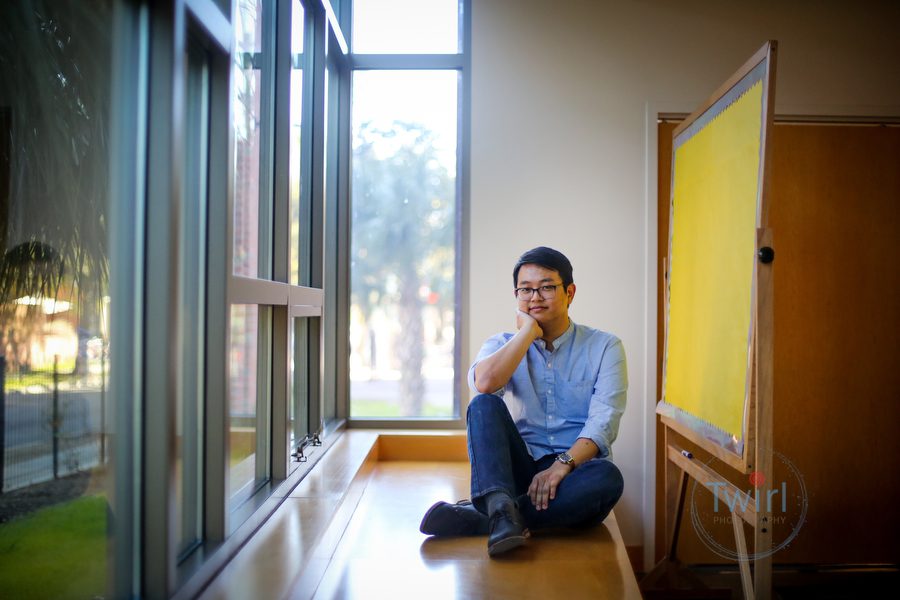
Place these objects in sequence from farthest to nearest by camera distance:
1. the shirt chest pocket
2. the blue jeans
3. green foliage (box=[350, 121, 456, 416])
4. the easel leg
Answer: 1. green foliage (box=[350, 121, 456, 416])
2. the shirt chest pocket
3. the blue jeans
4. the easel leg

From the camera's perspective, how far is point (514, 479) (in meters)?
2.07

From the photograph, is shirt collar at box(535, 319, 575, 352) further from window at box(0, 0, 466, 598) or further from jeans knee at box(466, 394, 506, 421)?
window at box(0, 0, 466, 598)

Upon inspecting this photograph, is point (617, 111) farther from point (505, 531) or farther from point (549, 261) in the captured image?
point (505, 531)

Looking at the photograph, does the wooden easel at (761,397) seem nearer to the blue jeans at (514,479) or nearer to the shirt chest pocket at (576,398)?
the blue jeans at (514,479)

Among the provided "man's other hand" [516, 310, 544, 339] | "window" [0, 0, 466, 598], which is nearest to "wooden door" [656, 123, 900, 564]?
"man's other hand" [516, 310, 544, 339]

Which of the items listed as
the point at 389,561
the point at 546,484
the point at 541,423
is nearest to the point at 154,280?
the point at 389,561

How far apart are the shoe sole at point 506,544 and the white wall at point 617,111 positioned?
1.22 meters

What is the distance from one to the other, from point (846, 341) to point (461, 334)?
1628mm

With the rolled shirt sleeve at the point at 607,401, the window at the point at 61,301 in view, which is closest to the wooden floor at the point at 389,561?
the rolled shirt sleeve at the point at 607,401

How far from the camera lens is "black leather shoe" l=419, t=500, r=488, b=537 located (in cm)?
200

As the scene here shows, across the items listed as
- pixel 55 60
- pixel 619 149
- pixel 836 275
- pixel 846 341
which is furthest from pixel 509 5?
pixel 55 60

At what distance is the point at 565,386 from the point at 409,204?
1.26m

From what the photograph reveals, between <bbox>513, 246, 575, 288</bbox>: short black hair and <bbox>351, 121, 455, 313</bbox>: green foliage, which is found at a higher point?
<bbox>351, 121, 455, 313</bbox>: green foliage

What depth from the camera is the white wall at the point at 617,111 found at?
2945 mm
